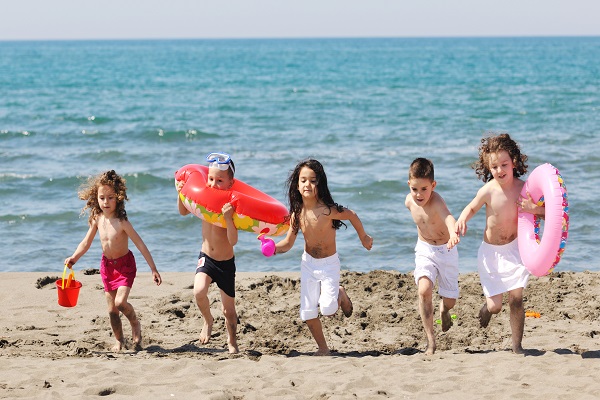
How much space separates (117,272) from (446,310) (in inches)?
103

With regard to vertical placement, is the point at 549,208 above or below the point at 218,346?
above

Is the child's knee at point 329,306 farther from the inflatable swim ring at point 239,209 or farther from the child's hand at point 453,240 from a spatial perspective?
the child's hand at point 453,240

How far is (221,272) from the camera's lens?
6480 mm

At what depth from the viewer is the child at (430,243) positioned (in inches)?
241

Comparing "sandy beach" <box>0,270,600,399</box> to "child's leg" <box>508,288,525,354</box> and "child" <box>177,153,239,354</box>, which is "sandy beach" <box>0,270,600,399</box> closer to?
"child's leg" <box>508,288,525,354</box>

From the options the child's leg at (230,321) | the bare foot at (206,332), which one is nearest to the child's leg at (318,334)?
the child's leg at (230,321)

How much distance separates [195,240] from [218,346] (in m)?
4.23

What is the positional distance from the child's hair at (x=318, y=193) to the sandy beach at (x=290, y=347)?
3.36ft

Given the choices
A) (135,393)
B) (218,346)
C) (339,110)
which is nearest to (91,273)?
(218,346)

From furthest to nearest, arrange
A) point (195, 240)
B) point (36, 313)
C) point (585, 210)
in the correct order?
point (585, 210)
point (195, 240)
point (36, 313)

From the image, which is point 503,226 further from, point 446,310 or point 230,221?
point 230,221

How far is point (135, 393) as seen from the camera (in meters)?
5.18

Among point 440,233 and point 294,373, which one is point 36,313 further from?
point 440,233

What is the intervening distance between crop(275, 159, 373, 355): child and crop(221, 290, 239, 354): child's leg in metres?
0.57
